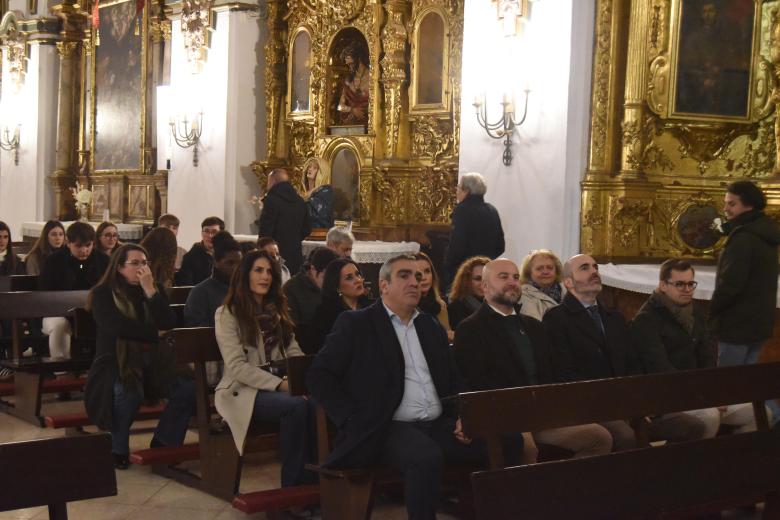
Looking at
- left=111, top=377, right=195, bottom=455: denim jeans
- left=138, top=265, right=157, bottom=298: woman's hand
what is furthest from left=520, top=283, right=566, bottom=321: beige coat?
left=138, top=265, right=157, bottom=298: woman's hand

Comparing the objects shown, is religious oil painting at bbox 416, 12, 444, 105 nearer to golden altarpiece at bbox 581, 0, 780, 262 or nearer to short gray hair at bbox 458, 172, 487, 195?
golden altarpiece at bbox 581, 0, 780, 262

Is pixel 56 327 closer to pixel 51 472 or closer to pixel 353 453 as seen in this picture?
pixel 353 453

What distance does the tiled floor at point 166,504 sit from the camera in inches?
239

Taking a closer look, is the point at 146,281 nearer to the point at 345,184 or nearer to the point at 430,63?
the point at 430,63

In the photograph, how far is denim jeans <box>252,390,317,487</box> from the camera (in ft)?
19.9

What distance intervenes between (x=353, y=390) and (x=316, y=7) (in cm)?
1025

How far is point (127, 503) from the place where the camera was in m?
6.31

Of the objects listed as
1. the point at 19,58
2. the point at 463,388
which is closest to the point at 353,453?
the point at 463,388

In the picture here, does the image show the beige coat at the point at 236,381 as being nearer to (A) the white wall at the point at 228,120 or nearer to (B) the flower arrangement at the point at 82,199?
(A) the white wall at the point at 228,120

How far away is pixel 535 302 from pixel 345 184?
7233 millimetres

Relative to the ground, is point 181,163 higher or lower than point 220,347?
higher

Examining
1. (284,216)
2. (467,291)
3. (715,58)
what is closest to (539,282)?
(467,291)

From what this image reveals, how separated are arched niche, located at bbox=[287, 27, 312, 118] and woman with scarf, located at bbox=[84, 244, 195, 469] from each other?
8295 millimetres

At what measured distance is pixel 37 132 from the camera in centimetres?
2073
